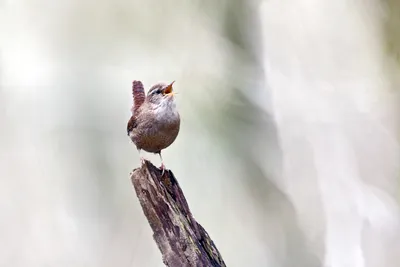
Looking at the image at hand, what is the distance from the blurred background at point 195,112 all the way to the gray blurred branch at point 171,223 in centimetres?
136

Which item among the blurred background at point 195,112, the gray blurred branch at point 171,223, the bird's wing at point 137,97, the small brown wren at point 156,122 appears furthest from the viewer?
the blurred background at point 195,112

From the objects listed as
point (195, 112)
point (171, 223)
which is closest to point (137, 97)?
point (171, 223)

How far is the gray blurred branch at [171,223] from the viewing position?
4.25ft

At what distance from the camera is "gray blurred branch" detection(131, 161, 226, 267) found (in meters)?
1.29

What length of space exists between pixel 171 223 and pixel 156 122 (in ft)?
1.04

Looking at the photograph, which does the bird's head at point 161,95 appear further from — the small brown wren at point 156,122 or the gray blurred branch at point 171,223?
the gray blurred branch at point 171,223

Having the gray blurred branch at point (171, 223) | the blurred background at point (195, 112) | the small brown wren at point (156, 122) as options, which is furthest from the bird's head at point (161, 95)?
the blurred background at point (195, 112)

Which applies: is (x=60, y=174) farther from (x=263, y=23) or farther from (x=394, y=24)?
(x=394, y=24)

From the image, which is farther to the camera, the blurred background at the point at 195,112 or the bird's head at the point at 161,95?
the blurred background at the point at 195,112

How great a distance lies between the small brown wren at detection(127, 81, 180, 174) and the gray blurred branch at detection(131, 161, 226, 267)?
7 cm

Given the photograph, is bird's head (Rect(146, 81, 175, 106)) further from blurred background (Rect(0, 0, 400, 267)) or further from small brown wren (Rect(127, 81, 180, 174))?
blurred background (Rect(0, 0, 400, 267))

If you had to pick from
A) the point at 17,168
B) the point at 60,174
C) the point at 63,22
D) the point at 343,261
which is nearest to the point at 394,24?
the point at 343,261

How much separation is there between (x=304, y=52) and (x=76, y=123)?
129cm

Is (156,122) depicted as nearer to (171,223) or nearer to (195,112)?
(171,223)
